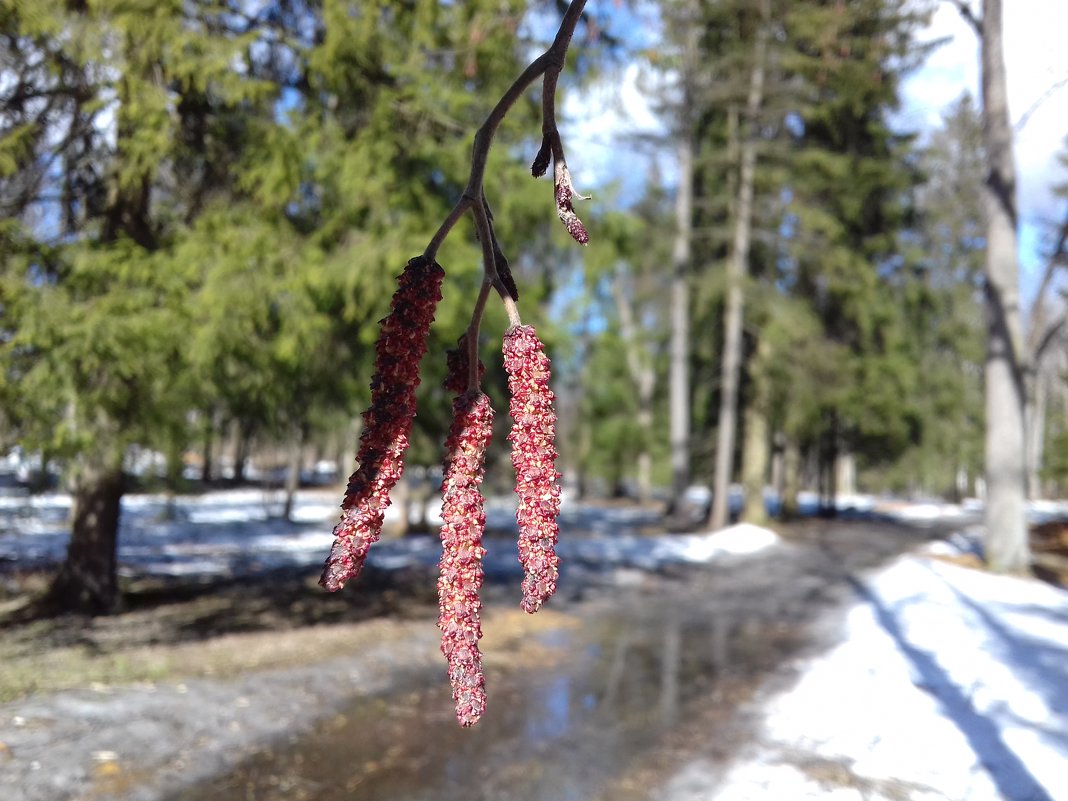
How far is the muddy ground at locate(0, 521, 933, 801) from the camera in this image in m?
6.24

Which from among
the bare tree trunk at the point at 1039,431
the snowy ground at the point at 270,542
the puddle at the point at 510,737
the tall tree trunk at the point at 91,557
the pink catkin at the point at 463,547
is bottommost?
the puddle at the point at 510,737

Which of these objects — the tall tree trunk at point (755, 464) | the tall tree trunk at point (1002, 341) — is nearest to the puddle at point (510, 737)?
the tall tree trunk at point (1002, 341)

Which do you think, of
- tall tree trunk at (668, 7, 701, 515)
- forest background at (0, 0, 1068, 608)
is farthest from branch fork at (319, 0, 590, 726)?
Result: tall tree trunk at (668, 7, 701, 515)

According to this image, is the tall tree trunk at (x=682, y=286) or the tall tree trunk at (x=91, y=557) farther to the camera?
the tall tree trunk at (x=682, y=286)

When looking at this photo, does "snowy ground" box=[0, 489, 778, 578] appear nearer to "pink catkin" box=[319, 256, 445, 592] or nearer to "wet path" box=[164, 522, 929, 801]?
Answer: "wet path" box=[164, 522, 929, 801]

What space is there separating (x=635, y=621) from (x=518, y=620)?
172 centimetres

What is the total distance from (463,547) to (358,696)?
7.85 meters

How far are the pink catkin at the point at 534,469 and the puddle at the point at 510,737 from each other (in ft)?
18.2

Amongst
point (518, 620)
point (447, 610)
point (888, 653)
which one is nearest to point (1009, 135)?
point (888, 653)

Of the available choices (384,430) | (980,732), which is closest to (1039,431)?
(980,732)

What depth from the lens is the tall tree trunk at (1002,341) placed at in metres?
13.9

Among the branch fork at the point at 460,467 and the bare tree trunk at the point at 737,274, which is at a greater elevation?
the bare tree trunk at the point at 737,274

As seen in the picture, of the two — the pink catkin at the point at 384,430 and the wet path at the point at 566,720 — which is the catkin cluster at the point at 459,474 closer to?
the pink catkin at the point at 384,430

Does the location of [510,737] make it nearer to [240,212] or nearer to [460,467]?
[240,212]
